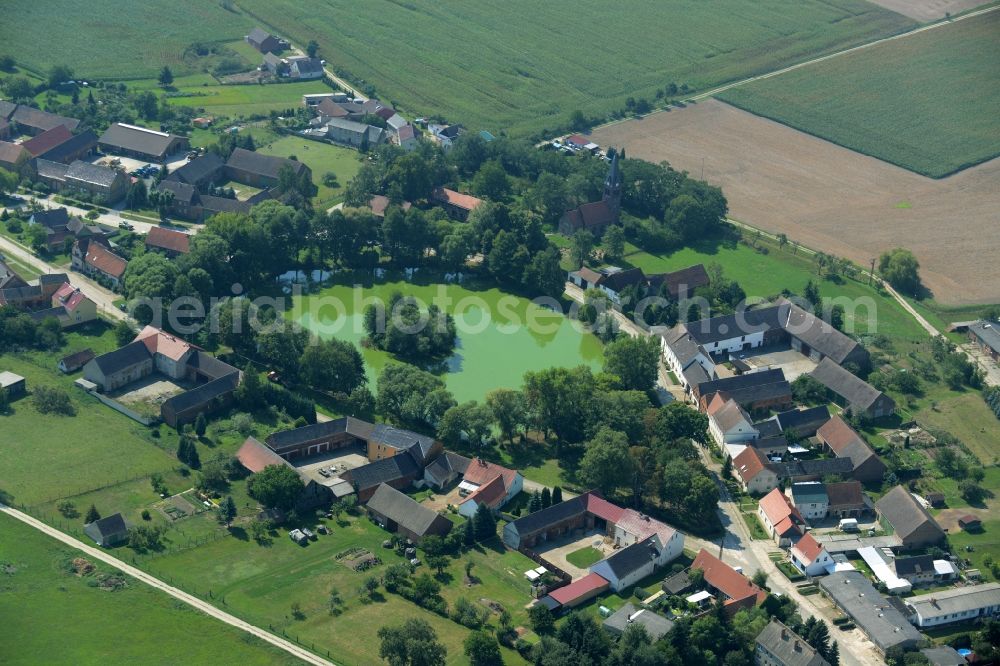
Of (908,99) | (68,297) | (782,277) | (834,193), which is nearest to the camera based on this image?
(68,297)

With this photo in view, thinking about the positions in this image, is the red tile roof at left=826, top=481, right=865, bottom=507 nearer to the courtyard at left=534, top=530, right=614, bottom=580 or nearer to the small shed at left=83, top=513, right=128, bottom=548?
the courtyard at left=534, top=530, right=614, bottom=580

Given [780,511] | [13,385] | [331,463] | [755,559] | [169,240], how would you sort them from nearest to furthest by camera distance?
[755,559]
[780,511]
[331,463]
[13,385]
[169,240]

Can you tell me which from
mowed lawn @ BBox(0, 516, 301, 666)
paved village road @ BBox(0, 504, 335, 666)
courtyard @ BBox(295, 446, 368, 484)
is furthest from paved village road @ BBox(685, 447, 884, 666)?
mowed lawn @ BBox(0, 516, 301, 666)

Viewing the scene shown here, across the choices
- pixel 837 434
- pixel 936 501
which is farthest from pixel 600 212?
pixel 936 501

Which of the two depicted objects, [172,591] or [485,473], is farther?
[485,473]

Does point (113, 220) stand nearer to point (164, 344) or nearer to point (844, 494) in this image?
point (164, 344)

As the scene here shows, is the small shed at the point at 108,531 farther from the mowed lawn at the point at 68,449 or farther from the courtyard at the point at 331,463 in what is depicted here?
the courtyard at the point at 331,463
